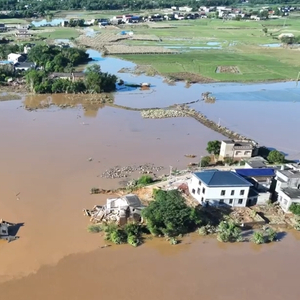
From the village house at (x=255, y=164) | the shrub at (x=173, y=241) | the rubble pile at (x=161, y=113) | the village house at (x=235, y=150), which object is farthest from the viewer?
the rubble pile at (x=161, y=113)

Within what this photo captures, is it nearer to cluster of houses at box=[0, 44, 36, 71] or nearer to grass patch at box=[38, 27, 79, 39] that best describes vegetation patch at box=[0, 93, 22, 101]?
cluster of houses at box=[0, 44, 36, 71]

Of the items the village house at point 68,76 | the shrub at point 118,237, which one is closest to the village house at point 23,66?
the village house at point 68,76

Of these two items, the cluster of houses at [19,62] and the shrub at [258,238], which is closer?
the shrub at [258,238]

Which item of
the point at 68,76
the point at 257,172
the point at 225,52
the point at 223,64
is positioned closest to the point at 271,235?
the point at 257,172

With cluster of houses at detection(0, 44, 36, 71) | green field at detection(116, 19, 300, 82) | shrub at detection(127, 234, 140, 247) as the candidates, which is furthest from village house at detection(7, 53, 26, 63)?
shrub at detection(127, 234, 140, 247)

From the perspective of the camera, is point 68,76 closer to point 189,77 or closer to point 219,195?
point 189,77

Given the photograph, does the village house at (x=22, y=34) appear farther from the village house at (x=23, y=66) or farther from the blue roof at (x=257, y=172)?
the blue roof at (x=257, y=172)
